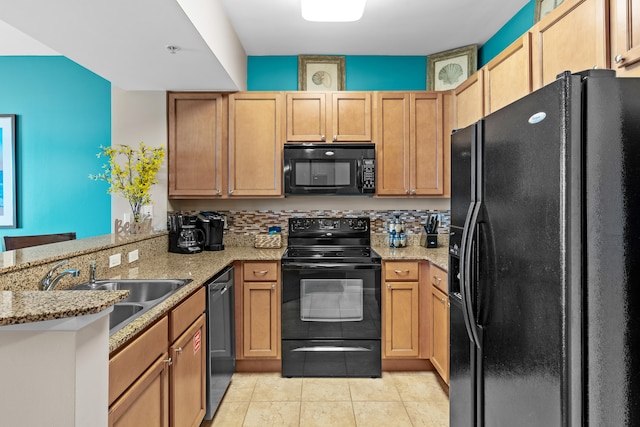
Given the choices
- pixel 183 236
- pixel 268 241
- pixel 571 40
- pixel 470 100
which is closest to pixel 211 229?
pixel 183 236

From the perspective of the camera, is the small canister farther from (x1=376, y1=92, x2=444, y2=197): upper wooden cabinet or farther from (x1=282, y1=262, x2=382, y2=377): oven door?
(x1=282, y1=262, x2=382, y2=377): oven door

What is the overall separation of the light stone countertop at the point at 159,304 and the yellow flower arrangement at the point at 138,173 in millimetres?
444

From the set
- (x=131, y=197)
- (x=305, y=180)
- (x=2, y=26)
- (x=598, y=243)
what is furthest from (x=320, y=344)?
(x=2, y=26)

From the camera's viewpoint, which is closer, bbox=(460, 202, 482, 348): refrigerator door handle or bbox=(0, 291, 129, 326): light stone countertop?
bbox=(0, 291, 129, 326): light stone countertop

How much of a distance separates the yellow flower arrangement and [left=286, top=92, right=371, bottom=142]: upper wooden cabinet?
1.07 meters

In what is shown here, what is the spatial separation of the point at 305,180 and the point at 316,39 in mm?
1140

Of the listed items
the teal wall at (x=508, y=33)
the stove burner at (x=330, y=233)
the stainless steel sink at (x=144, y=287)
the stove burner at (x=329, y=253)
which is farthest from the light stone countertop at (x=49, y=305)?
the teal wall at (x=508, y=33)

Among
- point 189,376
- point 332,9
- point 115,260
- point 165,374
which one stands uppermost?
point 332,9

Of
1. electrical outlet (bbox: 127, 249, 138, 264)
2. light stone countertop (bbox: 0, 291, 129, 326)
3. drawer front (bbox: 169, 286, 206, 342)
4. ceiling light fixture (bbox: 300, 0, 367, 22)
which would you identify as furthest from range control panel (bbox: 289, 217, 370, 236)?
light stone countertop (bbox: 0, 291, 129, 326)

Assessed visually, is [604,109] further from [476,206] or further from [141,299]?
[141,299]

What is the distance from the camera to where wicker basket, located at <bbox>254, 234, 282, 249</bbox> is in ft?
10.8

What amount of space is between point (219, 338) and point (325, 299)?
801 millimetres

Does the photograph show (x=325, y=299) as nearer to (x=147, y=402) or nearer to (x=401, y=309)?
(x=401, y=309)

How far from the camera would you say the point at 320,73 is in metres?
3.46
